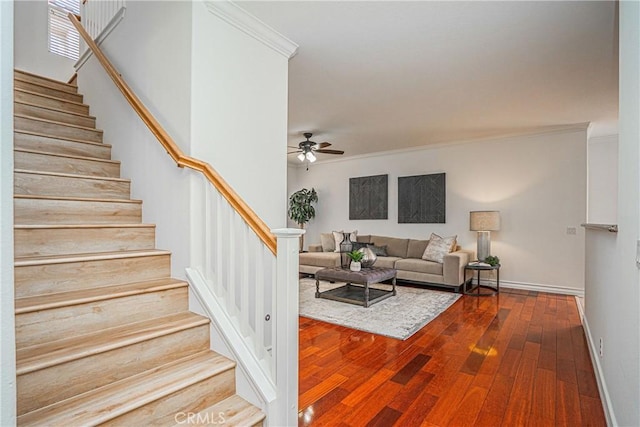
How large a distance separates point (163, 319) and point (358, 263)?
3018 millimetres

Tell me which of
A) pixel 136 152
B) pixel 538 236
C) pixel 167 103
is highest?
pixel 167 103

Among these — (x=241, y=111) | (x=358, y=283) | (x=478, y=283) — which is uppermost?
(x=241, y=111)

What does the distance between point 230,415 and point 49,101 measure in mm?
3253

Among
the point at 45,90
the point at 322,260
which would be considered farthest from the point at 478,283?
the point at 45,90

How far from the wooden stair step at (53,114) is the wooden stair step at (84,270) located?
1.75 m

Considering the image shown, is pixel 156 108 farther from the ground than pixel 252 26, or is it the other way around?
pixel 252 26

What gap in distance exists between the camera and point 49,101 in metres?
2.98

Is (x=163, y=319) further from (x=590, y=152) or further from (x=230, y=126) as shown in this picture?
(x=590, y=152)

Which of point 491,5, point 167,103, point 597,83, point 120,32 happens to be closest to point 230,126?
point 167,103

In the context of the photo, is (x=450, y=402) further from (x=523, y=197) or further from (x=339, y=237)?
(x=339, y=237)

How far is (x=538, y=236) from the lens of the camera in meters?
5.18

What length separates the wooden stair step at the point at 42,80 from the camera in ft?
10.0

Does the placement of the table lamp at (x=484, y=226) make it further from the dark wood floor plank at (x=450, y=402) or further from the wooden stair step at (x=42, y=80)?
the wooden stair step at (x=42, y=80)

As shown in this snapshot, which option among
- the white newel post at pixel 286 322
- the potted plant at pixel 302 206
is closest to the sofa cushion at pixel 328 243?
the potted plant at pixel 302 206
